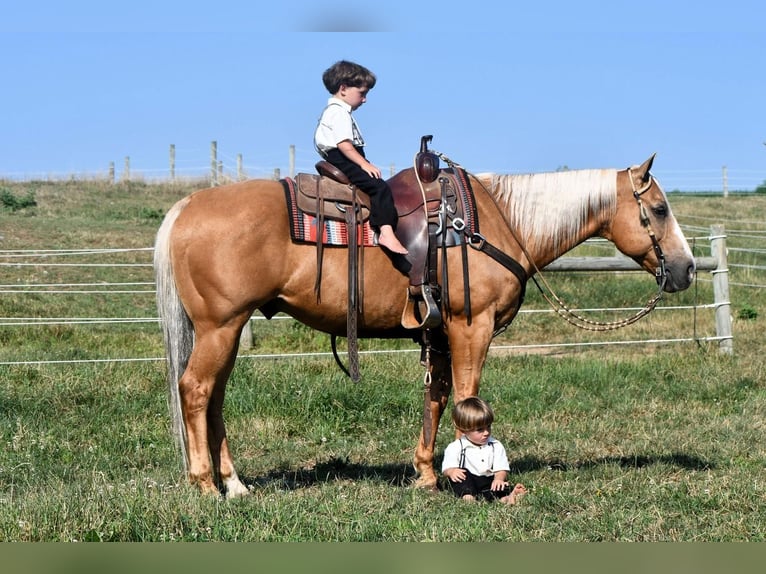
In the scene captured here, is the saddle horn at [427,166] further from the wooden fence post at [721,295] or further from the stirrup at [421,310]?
the wooden fence post at [721,295]

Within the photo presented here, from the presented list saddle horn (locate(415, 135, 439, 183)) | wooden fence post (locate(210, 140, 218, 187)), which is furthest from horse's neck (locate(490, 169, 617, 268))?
wooden fence post (locate(210, 140, 218, 187))

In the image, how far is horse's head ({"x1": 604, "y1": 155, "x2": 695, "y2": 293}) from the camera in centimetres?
618

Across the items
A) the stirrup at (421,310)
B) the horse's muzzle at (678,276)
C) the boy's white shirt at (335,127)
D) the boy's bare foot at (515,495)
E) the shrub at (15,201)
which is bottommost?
the boy's bare foot at (515,495)

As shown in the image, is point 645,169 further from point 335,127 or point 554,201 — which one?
point 335,127

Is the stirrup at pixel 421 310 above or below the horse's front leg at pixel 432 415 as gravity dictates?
above

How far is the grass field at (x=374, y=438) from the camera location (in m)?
4.57

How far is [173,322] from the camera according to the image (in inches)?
224

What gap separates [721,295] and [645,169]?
573cm

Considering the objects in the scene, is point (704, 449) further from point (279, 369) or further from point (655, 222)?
point (279, 369)

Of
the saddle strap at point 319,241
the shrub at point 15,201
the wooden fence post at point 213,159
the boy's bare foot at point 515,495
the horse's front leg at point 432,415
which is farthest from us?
the wooden fence post at point 213,159

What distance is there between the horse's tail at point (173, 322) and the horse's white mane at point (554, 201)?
230 cm

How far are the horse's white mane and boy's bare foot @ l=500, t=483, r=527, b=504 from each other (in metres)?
1.73

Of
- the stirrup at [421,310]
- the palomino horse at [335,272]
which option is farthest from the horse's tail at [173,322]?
the stirrup at [421,310]

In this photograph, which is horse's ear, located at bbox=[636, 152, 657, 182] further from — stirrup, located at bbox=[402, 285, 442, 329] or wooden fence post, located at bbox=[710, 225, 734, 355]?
wooden fence post, located at bbox=[710, 225, 734, 355]
